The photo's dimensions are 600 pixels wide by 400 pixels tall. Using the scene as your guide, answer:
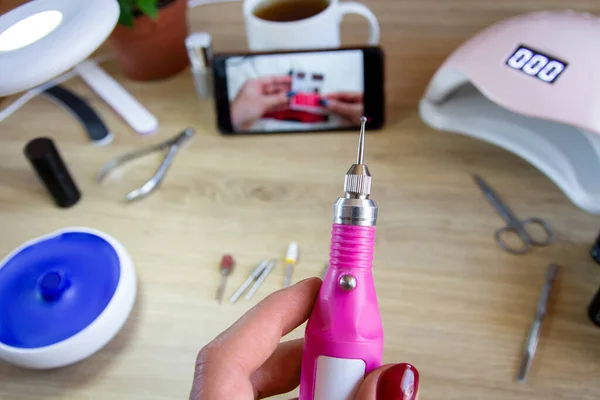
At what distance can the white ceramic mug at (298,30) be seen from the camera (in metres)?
0.60

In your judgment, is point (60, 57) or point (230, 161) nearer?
point (60, 57)

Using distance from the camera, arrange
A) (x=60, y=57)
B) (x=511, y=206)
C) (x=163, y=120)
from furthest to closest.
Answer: (x=163, y=120) → (x=511, y=206) → (x=60, y=57)

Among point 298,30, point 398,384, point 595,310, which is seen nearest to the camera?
point 398,384

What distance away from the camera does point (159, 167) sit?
0.61 metres

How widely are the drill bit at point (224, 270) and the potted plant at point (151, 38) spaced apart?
12.0 inches

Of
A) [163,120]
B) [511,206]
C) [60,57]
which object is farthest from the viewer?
[163,120]

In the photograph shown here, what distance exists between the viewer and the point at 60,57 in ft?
1.28

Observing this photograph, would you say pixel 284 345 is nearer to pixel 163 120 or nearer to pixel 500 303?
pixel 500 303

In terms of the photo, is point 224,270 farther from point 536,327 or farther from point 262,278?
point 536,327

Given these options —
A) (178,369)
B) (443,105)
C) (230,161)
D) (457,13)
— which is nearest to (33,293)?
(178,369)

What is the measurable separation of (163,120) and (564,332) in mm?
495

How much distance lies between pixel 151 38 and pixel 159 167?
0.18 m

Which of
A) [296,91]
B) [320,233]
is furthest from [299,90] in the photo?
[320,233]

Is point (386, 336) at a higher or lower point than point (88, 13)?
lower
